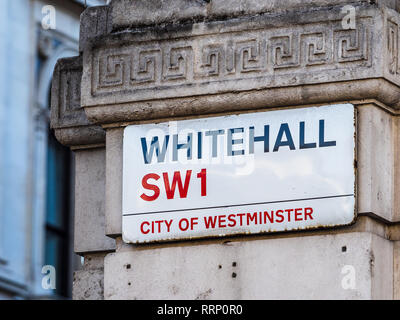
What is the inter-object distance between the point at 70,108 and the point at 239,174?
126 centimetres

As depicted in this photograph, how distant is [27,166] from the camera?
29125 mm

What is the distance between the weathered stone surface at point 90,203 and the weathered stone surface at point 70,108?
0.11m


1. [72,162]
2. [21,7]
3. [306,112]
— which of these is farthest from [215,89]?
[72,162]

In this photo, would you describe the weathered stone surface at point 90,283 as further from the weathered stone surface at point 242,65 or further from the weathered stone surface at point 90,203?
the weathered stone surface at point 242,65

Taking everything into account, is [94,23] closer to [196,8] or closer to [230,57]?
[196,8]

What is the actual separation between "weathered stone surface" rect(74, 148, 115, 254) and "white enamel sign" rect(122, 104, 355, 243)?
0.46 meters

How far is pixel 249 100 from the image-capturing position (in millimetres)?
8258

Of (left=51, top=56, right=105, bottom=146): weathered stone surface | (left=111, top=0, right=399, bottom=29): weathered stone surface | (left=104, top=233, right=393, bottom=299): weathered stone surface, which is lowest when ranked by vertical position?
(left=104, top=233, right=393, bottom=299): weathered stone surface

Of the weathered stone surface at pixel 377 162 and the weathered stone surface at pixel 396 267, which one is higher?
the weathered stone surface at pixel 377 162

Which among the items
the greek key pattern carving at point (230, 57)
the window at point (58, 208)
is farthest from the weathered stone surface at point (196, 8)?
the window at point (58, 208)

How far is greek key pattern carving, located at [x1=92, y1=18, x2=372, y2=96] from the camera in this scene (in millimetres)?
8062

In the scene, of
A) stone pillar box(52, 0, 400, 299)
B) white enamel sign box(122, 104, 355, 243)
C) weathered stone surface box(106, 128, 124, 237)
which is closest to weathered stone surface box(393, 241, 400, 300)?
stone pillar box(52, 0, 400, 299)

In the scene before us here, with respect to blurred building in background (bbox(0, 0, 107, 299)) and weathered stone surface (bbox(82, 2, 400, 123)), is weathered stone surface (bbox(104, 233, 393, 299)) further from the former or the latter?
blurred building in background (bbox(0, 0, 107, 299))

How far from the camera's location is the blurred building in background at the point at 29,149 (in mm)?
28438
